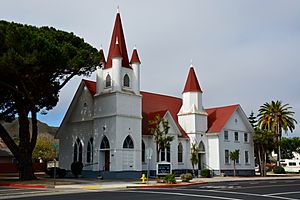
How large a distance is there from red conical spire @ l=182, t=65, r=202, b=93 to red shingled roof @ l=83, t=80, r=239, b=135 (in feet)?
11.2

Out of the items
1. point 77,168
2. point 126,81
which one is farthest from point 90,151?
point 126,81

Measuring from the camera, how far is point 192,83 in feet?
169

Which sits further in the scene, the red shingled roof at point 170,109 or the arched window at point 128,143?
the red shingled roof at point 170,109

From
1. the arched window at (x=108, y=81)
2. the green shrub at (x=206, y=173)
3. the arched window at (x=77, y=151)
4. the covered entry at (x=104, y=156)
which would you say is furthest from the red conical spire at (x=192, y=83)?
the arched window at (x=77, y=151)

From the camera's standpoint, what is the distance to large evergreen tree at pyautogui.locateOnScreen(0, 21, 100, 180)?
30.3 metres

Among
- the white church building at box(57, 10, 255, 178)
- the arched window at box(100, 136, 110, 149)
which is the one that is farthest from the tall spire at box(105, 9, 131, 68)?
the arched window at box(100, 136, 110, 149)

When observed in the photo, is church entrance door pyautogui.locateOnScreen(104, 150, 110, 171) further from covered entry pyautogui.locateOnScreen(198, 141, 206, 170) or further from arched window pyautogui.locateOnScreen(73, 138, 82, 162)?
covered entry pyautogui.locateOnScreen(198, 141, 206, 170)

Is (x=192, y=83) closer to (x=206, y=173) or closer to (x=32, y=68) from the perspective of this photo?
(x=206, y=173)

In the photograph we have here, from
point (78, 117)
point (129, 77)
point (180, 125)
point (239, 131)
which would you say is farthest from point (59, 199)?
point (239, 131)

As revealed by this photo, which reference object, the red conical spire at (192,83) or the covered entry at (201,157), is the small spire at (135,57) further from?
the covered entry at (201,157)

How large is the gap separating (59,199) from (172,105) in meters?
35.8

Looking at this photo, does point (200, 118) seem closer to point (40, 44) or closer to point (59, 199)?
point (40, 44)

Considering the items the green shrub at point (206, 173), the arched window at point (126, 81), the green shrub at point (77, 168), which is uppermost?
the arched window at point (126, 81)

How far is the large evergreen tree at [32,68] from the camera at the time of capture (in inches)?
1192
